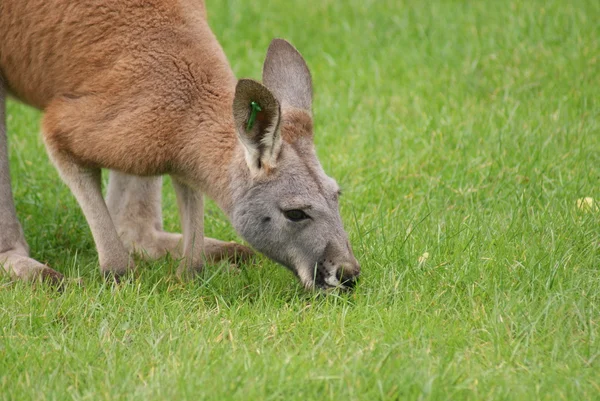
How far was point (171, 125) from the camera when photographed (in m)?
5.20

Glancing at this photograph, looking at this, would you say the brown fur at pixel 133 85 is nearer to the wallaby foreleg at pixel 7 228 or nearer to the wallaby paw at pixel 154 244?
the wallaby foreleg at pixel 7 228

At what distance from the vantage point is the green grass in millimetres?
4031

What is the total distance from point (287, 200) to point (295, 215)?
0.09 metres

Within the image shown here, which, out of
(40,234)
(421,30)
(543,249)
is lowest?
(40,234)

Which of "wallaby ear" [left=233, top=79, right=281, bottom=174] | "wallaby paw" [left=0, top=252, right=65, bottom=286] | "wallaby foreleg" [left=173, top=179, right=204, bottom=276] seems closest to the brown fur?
"wallaby ear" [left=233, top=79, right=281, bottom=174]

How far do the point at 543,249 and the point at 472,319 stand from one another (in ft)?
2.94

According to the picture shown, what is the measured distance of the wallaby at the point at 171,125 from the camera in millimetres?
5016

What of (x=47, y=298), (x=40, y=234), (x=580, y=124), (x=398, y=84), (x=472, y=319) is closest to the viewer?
(x=472, y=319)

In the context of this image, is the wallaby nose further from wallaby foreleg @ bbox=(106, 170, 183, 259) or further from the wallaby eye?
wallaby foreleg @ bbox=(106, 170, 183, 259)

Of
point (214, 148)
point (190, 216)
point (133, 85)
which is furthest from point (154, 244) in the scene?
point (133, 85)

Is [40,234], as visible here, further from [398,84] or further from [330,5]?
[330,5]

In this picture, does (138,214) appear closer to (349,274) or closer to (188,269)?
(188,269)

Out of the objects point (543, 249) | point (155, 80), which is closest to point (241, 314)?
point (155, 80)

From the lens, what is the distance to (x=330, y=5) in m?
9.67
